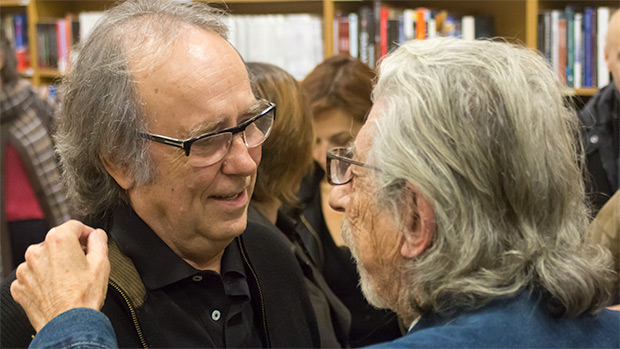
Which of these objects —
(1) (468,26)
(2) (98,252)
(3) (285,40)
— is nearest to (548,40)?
(1) (468,26)

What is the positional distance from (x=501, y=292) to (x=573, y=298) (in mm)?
106

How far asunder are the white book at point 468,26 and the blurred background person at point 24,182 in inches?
87.5

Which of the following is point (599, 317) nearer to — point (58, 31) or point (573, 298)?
point (573, 298)

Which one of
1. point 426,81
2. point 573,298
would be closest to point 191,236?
point 426,81

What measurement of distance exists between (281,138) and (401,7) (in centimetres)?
219

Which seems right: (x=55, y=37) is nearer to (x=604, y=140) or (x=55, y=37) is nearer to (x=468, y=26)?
(x=468, y=26)

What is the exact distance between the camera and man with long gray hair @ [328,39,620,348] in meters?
0.98

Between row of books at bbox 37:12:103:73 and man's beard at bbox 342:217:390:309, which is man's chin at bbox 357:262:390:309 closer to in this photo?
man's beard at bbox 342:217:390:309

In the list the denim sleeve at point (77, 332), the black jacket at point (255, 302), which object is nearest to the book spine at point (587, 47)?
the black jacket at point (255, 302)

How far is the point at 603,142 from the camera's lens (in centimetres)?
284

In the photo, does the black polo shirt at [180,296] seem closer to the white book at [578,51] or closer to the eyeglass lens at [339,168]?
the eyeglass lens at [339,168]

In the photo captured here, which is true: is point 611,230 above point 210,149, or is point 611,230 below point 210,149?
below

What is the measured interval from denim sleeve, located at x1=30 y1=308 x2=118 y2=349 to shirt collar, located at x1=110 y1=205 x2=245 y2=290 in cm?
25

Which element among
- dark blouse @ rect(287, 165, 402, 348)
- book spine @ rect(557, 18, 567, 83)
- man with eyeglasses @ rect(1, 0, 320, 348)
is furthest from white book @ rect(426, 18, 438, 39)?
man with eyeglasses @ rect(1, 0, 320, 348)
